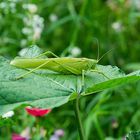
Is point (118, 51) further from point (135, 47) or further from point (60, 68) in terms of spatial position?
point (60, 68)

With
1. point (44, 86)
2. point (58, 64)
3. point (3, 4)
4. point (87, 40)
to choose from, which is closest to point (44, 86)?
point (44, 86)

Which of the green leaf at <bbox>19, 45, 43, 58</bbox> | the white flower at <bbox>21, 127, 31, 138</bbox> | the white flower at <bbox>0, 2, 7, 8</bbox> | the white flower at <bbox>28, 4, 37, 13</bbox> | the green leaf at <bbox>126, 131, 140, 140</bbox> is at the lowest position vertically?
the white flower at <bbox>21, 127, 31, 138</bbox>

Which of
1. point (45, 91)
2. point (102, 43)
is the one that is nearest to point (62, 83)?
point (45, 91)

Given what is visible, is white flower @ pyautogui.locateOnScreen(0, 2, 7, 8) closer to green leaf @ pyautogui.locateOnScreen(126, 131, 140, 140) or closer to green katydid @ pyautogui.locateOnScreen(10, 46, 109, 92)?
green katydid @ pyautogui.locateOnScreen(10, 46, 109, 92)

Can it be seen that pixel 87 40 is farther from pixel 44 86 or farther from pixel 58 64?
pixel 44 86

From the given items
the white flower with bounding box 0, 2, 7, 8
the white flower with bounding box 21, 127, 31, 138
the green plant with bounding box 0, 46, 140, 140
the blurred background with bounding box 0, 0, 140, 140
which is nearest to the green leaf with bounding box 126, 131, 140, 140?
the green plant with bounding box 0, 46, 140, 140

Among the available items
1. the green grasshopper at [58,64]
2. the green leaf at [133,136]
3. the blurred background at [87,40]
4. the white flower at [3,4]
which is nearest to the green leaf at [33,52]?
the green grasshopper at [58,64]
